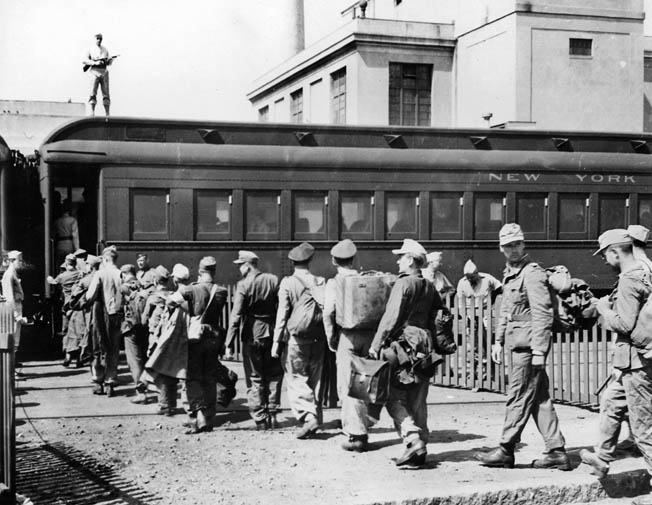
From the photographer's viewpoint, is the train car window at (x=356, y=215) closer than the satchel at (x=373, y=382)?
No

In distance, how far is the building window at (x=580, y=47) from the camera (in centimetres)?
3114

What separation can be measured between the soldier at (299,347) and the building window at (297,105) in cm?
2781

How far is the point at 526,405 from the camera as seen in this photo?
6.59 meters

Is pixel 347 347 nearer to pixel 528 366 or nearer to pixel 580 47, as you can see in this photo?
pixel 528 366

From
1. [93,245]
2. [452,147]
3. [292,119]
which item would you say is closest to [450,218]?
[452,147]

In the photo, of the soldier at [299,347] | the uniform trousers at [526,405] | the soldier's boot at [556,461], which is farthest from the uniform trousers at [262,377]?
the soldier's boot at [556,461]

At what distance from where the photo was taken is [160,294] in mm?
9148

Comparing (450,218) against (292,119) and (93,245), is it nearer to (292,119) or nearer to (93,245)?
(93,245)

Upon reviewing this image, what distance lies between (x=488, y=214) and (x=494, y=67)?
17.3m

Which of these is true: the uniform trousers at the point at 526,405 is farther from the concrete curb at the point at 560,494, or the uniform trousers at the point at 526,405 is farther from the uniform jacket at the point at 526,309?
the concrete curb at the point at 560,494

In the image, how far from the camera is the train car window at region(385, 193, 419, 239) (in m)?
14.8

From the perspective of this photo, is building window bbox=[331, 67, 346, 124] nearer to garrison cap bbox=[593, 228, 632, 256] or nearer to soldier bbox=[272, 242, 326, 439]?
soldier bbox=[272, 242, 326, 439]

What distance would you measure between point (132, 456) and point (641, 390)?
4.22 m

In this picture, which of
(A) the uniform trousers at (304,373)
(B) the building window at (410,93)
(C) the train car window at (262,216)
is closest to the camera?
(A) the uniform trousers at (304,373)
